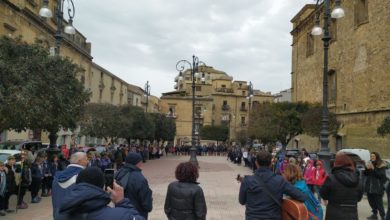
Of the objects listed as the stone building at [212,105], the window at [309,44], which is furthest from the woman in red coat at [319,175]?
the stone building at [212,105]

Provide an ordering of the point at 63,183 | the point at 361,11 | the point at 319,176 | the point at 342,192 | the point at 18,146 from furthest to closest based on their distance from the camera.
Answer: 1. the point at 361,11
2. the point at 18,146
3. the point at 319,176
4. the point at 342,192
5. the point at 63,183

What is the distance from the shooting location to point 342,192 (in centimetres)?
564

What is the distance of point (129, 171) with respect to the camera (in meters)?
5.74

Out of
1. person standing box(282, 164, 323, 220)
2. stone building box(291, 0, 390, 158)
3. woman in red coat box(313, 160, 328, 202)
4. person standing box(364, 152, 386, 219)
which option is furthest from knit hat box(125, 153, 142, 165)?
stone building box(291, 0, 390, 158)

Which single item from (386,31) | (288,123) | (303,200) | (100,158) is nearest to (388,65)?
(386,31)

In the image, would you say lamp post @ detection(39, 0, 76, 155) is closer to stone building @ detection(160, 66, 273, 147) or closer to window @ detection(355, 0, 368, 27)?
window @ detection(355, 0, 368, 27)

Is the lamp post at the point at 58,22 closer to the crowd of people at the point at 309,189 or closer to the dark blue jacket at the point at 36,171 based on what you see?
the dark blue jacket at the point at 36,171

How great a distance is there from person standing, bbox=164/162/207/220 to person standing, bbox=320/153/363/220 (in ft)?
5.51

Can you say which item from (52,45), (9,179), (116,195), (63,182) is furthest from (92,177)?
(52,45)

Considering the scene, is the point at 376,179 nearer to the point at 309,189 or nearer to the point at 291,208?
the point at 309,189

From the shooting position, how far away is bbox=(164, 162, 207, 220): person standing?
520 centimetres

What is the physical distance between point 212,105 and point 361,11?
56965 millimetres

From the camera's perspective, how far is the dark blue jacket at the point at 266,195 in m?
5.04

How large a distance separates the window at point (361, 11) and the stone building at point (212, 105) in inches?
1755
